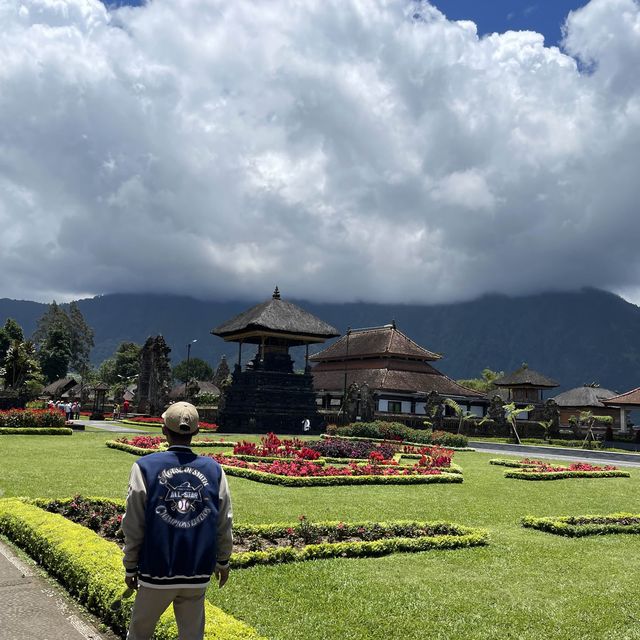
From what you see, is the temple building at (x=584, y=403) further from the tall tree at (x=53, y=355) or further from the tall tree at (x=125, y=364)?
the tall tree at (x=125, y=364)

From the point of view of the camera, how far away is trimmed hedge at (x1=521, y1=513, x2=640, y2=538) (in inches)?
421

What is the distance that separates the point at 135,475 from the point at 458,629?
347cm

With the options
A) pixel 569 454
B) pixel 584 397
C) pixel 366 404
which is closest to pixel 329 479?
pixel 569 454

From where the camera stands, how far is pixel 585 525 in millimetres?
11039

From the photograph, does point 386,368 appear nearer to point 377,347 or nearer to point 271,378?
point 377,347

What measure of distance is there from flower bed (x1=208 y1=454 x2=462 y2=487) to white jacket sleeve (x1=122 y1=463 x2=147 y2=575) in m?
11.9

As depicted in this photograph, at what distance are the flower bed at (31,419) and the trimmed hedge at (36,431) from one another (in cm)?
53

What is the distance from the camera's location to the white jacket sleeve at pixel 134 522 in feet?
13.5

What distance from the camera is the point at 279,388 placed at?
46.3m

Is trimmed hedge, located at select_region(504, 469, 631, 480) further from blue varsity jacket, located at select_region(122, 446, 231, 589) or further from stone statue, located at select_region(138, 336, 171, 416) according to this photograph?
stone statue, located at select_region(138, 336, 171, 416)

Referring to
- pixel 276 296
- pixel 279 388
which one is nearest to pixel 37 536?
pixel 279 388

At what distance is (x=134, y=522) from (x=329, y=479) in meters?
12.5

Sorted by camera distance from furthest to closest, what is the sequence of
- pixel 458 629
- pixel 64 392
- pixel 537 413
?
pixel 64 392 → pixel 537 413 → pixel 458 629

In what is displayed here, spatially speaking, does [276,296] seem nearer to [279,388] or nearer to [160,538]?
[279,388]
